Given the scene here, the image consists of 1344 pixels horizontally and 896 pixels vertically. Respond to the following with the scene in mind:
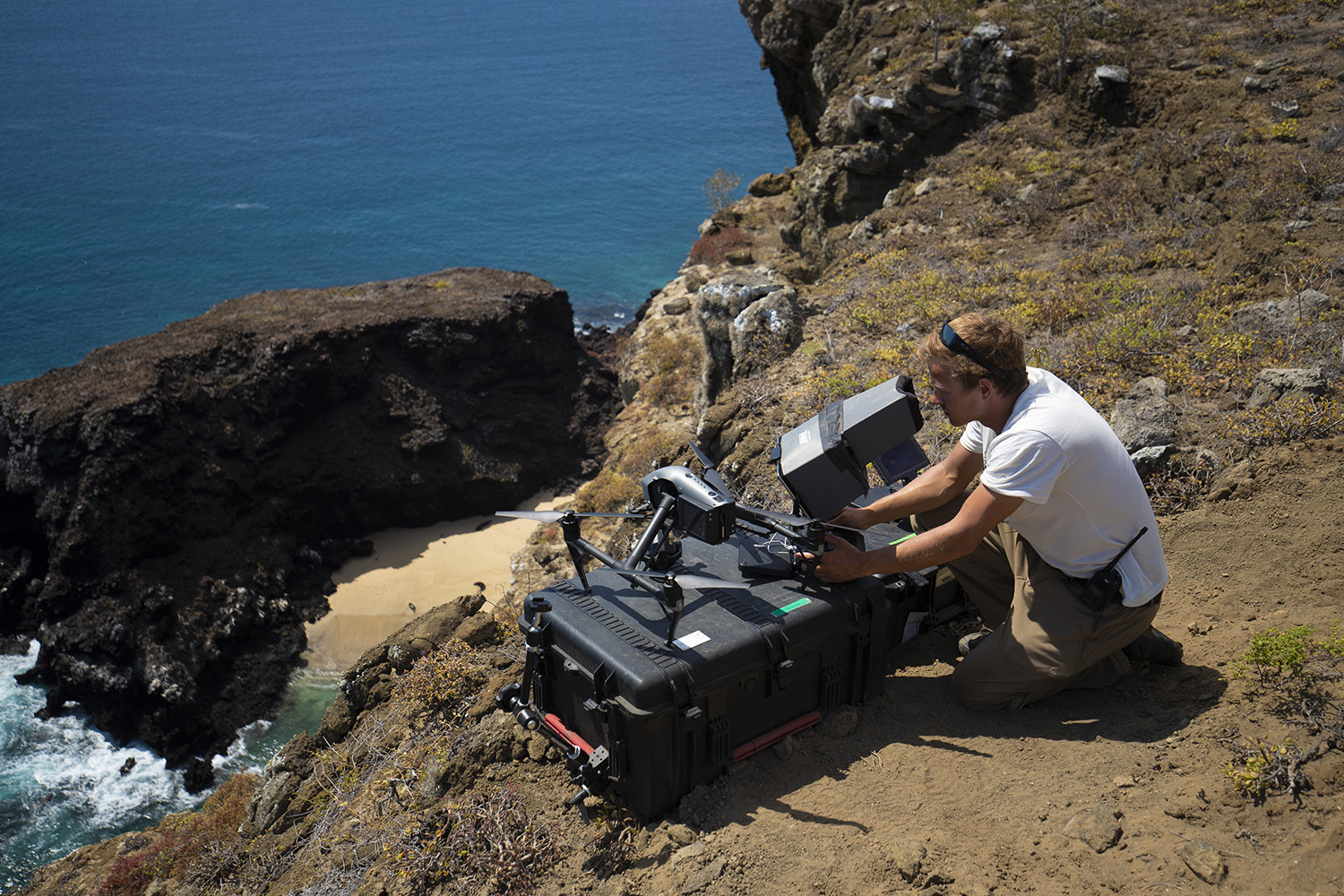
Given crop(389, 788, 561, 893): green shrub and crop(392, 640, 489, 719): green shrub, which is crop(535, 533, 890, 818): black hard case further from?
crop(392, 640, 489, 719): green shrub

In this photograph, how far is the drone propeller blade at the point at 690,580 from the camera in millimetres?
4051

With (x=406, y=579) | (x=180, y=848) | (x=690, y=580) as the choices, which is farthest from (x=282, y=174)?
(x=690, y=580)

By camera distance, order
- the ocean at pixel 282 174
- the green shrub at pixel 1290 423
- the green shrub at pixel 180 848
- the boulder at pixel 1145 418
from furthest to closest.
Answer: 1. the ocean at pixel 282 174
2. the green shrub at pixel 180 848
3. the boulder at pixel 1145 418
4. the green shrub at pixel 1290 423

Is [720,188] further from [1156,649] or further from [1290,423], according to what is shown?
[1156,649]

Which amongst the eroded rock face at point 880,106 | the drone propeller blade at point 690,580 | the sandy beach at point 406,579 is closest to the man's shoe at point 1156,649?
the drone propeller blade at point 690,580

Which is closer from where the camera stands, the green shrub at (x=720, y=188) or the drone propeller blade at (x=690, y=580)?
the drone propeller blade at (x=690, y=580)

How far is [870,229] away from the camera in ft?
48.2

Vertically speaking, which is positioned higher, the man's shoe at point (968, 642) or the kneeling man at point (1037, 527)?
the kneeling man at point (1037, 527)

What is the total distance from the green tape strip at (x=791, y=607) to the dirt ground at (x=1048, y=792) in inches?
29.1

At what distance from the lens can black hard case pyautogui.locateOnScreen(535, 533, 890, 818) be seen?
3883 millimetres

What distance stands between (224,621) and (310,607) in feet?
5.25

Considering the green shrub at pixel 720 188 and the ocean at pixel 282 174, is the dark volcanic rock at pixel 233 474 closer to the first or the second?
the ocean at pixel 282 174

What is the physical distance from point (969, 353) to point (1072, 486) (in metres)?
0.79

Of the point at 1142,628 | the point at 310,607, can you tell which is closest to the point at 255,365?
the point at 310,607
